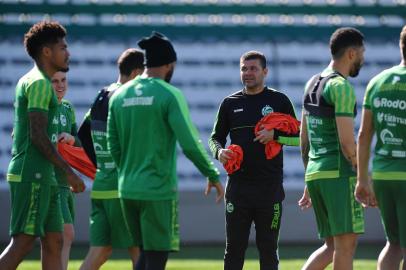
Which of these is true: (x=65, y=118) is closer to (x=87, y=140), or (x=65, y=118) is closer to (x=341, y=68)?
(x=87, y=140)

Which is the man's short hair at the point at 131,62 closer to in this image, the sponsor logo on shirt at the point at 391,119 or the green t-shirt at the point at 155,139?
the green t-shirt at the point at 155,139

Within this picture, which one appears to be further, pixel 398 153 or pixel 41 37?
pixel 41 37

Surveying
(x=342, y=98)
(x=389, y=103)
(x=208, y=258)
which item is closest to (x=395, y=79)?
(x=389, y=103)

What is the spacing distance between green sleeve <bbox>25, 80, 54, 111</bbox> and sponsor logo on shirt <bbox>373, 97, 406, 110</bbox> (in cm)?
222

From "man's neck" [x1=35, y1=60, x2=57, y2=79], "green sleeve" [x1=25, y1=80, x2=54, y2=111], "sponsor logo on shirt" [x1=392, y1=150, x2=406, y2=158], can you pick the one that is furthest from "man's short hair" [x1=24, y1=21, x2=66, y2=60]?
"sponsor logo on shirt" [x1=392, y1=150, x2=406, y2=158]

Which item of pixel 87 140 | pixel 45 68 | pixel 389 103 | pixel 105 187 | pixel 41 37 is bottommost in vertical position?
pixel 105 187

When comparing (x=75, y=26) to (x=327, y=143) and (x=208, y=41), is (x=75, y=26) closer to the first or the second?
(x=208, y=41)

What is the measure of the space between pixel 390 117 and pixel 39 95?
2372 millimetres

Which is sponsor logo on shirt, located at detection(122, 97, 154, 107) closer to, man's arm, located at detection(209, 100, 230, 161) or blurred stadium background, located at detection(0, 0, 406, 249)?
man's arm, located at detection(209, 100, 230, 161)

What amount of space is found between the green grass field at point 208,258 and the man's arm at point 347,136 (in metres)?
4.67

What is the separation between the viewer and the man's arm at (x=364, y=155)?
276 inches

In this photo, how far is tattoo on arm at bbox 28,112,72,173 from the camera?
718 centimetres

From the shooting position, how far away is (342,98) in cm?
752

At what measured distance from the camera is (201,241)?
1712cm
